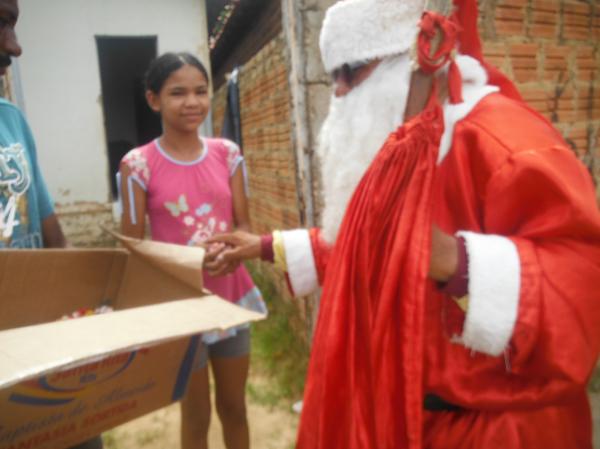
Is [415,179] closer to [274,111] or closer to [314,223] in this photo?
[314,223]

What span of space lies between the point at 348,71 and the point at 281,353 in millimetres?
2641

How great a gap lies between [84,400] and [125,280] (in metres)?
0.58

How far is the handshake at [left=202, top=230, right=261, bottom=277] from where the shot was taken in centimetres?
161

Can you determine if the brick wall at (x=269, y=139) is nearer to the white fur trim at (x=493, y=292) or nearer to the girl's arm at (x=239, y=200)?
the girl's arm at (x=239, y=200)

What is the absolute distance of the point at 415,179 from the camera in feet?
3.11

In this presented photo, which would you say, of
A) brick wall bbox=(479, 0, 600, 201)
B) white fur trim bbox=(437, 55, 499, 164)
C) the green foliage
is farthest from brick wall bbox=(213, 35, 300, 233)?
white fur trim bbox=(437, 55, 499, 164)

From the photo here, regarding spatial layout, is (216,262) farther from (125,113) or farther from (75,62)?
(125,113)

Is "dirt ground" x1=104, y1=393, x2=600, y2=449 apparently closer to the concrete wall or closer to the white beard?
the white beard

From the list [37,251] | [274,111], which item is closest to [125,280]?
[37,251]

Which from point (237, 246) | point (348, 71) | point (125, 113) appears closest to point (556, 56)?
point (348, 71)

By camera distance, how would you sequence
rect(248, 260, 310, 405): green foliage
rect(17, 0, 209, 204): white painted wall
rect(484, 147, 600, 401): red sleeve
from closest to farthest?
rect(484, 147, 600, 401): red sleeve
rect(248, 260, 310, 405): green foliage
rect(17, 0, 209, 204): white painted wall

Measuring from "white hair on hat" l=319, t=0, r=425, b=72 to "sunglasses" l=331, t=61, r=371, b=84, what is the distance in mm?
15

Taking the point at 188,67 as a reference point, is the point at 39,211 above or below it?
below

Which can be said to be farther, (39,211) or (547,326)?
(39,211)
